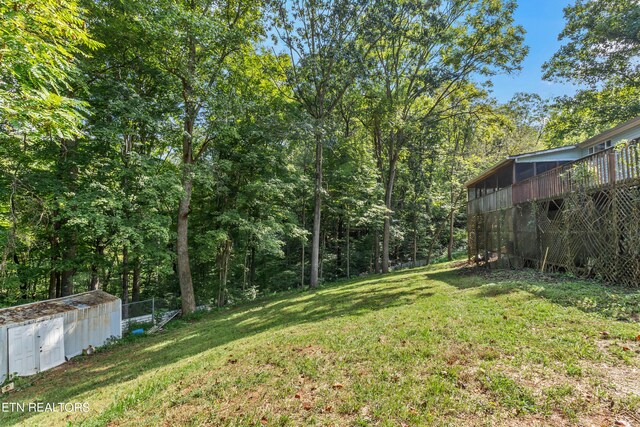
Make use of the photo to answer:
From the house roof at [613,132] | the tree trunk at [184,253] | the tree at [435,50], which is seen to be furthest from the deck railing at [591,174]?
the tree trunk at [184,253]

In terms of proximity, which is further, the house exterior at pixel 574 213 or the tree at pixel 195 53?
the tree at pixel 195 53

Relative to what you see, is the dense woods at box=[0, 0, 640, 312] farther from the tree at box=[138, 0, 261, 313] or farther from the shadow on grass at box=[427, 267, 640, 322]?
the shadow on grass at box=[427, 267, 640, 322]

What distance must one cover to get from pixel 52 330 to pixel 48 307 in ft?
3.59

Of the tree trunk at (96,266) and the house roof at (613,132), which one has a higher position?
the house roof at (613,132)

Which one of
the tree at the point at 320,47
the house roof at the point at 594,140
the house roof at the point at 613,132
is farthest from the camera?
the tree at the point at 320,47

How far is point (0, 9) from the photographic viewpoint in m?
3.85

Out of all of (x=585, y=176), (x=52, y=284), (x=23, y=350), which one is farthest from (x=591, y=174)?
(x=52, y=284)

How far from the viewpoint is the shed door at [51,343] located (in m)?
8.32

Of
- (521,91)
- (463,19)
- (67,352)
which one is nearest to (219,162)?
(67,352)

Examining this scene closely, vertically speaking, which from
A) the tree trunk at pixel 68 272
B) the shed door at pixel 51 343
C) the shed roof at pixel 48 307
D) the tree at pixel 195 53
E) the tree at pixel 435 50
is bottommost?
the shed door at pixel 51 343

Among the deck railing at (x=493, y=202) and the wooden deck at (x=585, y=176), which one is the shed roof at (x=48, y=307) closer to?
the wooden deck at (x=585, y=176)

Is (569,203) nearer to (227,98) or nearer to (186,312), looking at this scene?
(227,98)

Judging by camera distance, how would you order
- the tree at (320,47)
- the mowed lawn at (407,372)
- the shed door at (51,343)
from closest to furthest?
1. the mowed lawn at (407,372)
2. the shed door at (51,343)
3. the tree at (320,47)

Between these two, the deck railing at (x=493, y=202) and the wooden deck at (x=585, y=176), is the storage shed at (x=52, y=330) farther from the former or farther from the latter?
the deck railing at (x=493, y=202)
